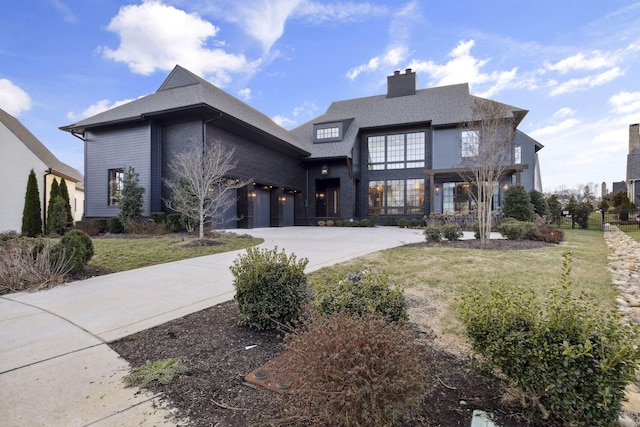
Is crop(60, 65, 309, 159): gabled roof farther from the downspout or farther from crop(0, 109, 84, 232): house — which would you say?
the downspout

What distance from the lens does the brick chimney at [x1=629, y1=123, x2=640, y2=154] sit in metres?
28.9

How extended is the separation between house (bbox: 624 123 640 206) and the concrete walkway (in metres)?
33.9

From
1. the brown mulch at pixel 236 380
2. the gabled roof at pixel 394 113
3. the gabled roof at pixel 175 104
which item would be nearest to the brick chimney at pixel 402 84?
the gabled roof at pixel 394 113

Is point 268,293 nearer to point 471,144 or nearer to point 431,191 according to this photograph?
point 471,144

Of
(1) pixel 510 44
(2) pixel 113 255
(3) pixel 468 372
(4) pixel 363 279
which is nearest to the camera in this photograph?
(3) pixel 468 372

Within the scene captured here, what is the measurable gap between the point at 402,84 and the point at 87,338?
24590 mm

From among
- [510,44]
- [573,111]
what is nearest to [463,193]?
[573,111]

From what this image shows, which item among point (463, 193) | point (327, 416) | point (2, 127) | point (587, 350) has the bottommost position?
point (327, 416)

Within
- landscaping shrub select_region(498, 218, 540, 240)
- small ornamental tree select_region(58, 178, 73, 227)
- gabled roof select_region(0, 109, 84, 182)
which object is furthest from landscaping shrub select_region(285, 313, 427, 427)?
gabled roof select_region(0, 109, 84, 182)

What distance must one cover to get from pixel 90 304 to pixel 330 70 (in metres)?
19.0

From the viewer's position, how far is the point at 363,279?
280 centimetres

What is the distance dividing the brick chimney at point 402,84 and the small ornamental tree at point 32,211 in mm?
22985

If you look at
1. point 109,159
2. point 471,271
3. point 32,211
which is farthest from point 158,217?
point 471,271

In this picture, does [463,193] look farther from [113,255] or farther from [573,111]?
[113,255]
